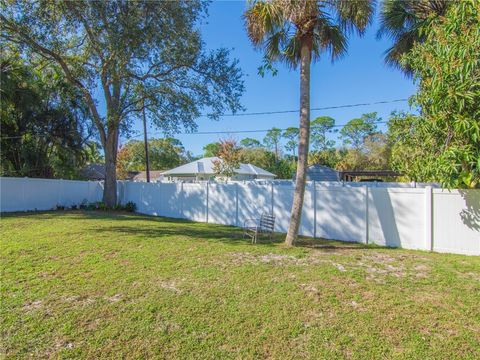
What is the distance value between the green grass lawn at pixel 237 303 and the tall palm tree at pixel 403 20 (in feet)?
23.9

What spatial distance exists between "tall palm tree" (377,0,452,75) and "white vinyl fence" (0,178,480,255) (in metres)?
4.88

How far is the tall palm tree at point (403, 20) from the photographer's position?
10523 mm

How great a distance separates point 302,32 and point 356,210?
450 centimetres

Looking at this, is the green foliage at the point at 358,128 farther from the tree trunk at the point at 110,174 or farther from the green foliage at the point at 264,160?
the tree trunk at the point at 110,174

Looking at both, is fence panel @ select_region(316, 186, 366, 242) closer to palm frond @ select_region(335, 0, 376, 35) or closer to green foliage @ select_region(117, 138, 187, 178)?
palm frond @ select_region(335, 0, 376, 35)

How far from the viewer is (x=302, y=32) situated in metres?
7.84

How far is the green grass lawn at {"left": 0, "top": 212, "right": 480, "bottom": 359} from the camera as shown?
11.6ft

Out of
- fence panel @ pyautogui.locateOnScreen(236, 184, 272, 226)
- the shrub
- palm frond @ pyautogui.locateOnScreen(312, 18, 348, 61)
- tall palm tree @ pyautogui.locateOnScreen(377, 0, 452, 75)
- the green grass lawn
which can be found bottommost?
the green grass lawn

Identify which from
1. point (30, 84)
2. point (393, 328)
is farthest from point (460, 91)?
point (30, 84)

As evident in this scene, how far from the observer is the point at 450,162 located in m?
6.40

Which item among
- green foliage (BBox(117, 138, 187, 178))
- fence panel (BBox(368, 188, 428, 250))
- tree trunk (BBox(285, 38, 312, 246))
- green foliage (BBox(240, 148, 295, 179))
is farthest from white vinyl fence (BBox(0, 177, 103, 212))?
green foliage (BBox(240, 148, 295, 179))

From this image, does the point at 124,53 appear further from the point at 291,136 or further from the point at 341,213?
the point at 291,136

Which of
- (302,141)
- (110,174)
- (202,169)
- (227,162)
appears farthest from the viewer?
(202,169)

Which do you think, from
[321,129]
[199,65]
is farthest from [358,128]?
[199,65]
